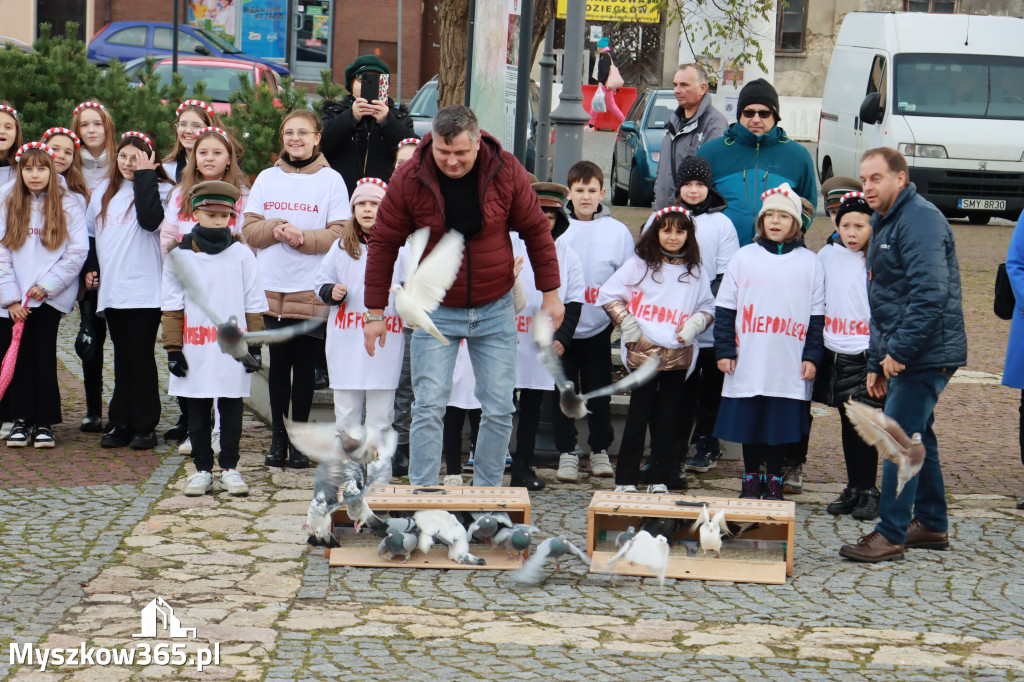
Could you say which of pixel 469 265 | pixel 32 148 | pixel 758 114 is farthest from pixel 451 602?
pixel 32 148

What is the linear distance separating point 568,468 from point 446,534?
1.75m

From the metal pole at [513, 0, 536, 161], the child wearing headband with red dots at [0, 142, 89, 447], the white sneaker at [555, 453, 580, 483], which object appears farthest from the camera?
the metal pole at [513, 0, 536, 161]

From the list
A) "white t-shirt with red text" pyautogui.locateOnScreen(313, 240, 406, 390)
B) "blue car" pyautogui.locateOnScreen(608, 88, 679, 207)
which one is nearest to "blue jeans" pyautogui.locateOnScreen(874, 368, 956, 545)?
"white t-shirt with red text" pyautogui.locateOnScreen(313, 240, 406, 390)

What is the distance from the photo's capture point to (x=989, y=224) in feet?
64.4

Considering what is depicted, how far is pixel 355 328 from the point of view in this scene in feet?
23.6

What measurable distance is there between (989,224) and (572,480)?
13943mm

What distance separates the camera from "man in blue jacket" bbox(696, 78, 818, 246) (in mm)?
7695

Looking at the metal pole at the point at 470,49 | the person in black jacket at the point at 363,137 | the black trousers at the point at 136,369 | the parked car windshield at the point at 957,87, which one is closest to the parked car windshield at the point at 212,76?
the parked car windshield at the point at 957,87

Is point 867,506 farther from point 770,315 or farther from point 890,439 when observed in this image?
point 890,439

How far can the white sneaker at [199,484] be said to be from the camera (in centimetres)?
695

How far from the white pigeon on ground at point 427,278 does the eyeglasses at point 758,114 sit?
243 cm

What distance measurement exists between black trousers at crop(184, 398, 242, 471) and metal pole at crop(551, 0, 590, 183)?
3.50 m

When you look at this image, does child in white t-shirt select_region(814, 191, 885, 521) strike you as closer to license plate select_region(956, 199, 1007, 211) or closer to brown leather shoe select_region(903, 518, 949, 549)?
brown leather shoe select_region(903, 518, 949, 549)

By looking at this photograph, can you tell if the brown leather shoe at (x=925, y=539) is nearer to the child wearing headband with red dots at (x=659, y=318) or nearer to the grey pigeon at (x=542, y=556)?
the child wearing headband with red dots at (x=659, y=318)
